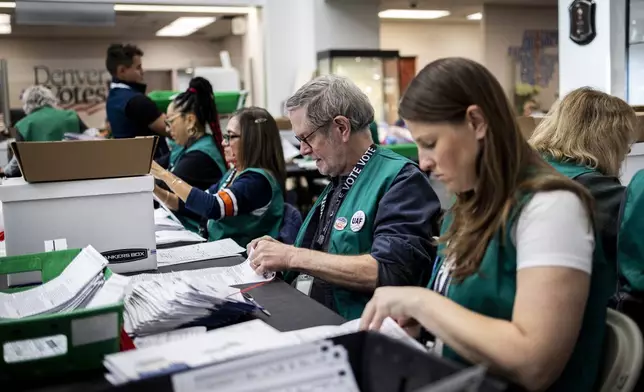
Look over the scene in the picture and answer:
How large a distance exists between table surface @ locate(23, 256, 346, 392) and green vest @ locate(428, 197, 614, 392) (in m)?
0.35

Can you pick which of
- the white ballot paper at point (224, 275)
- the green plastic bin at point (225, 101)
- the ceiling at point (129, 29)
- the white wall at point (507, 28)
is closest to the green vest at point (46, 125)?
the green plastic bin at point (225, 101)

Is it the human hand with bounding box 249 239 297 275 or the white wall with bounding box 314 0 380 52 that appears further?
the white wall with bounding box 314 0 380 52

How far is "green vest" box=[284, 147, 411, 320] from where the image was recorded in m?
1.88

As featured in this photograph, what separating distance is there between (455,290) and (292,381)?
52 centimetres

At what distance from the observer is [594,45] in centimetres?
527

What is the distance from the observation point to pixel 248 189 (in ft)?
8.98

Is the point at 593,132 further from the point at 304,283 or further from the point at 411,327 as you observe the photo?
the point at 411,327

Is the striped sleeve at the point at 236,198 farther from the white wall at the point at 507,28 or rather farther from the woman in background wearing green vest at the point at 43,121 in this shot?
the white wall at the point at 507,28

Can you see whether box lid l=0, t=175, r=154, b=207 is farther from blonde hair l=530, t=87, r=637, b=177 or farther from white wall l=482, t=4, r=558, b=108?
white wall l=482, t=4, r=558, b=108

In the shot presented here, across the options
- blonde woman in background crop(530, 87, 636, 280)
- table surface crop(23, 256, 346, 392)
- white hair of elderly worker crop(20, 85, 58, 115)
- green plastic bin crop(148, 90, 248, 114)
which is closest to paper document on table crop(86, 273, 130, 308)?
table surface crop(23, 256, 346, 392)

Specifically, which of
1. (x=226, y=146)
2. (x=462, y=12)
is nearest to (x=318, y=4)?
(x=462, y=12)

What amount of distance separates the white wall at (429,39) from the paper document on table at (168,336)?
11.5 metres

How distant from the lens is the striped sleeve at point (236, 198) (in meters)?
2.71

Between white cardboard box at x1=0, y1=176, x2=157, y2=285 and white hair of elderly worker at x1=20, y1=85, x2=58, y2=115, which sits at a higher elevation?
white hair of elderly worker at x1=20, y1=85, x2=58, y2=115
